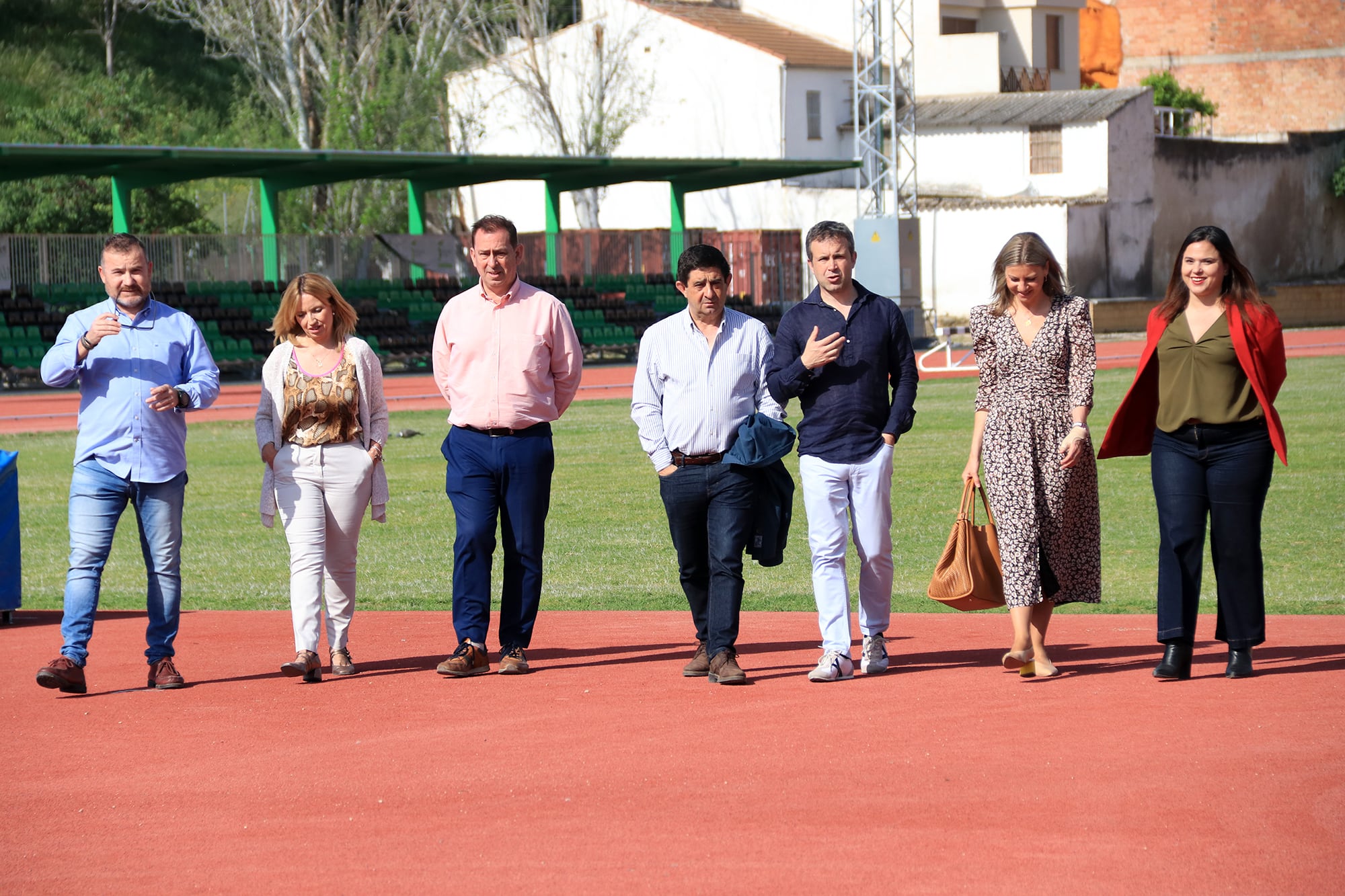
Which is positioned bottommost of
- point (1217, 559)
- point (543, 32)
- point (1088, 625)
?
point (1088, 625)

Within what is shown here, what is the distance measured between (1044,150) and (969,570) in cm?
4404

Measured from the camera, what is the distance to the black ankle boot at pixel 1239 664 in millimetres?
7129

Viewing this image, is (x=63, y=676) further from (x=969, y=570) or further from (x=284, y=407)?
(x=969, y=570)

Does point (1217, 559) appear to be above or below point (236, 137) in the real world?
below

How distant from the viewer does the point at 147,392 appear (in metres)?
7.21

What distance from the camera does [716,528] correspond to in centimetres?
730

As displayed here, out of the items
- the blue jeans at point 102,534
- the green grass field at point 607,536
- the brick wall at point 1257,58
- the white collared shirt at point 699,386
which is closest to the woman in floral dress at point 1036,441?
the white collared shirt at point 699,386

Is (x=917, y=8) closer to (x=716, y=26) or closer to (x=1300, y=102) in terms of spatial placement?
(x=716, y=26)

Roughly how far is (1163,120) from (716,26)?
15.5 metres

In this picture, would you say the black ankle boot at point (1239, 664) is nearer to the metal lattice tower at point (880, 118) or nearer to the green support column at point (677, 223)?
the metal lattice tower at point (880, 118)

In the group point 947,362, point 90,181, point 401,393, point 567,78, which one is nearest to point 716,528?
point 401,393

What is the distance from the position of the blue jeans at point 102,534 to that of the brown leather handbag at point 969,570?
3392 mm

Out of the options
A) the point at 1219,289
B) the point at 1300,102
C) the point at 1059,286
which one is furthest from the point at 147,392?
the point at 1300,102

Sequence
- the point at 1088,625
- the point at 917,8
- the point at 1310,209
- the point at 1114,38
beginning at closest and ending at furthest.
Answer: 1. the point at 1088,625
2. the point at 1310,209
3. the point at 917,8
4. the point at 1114,38
